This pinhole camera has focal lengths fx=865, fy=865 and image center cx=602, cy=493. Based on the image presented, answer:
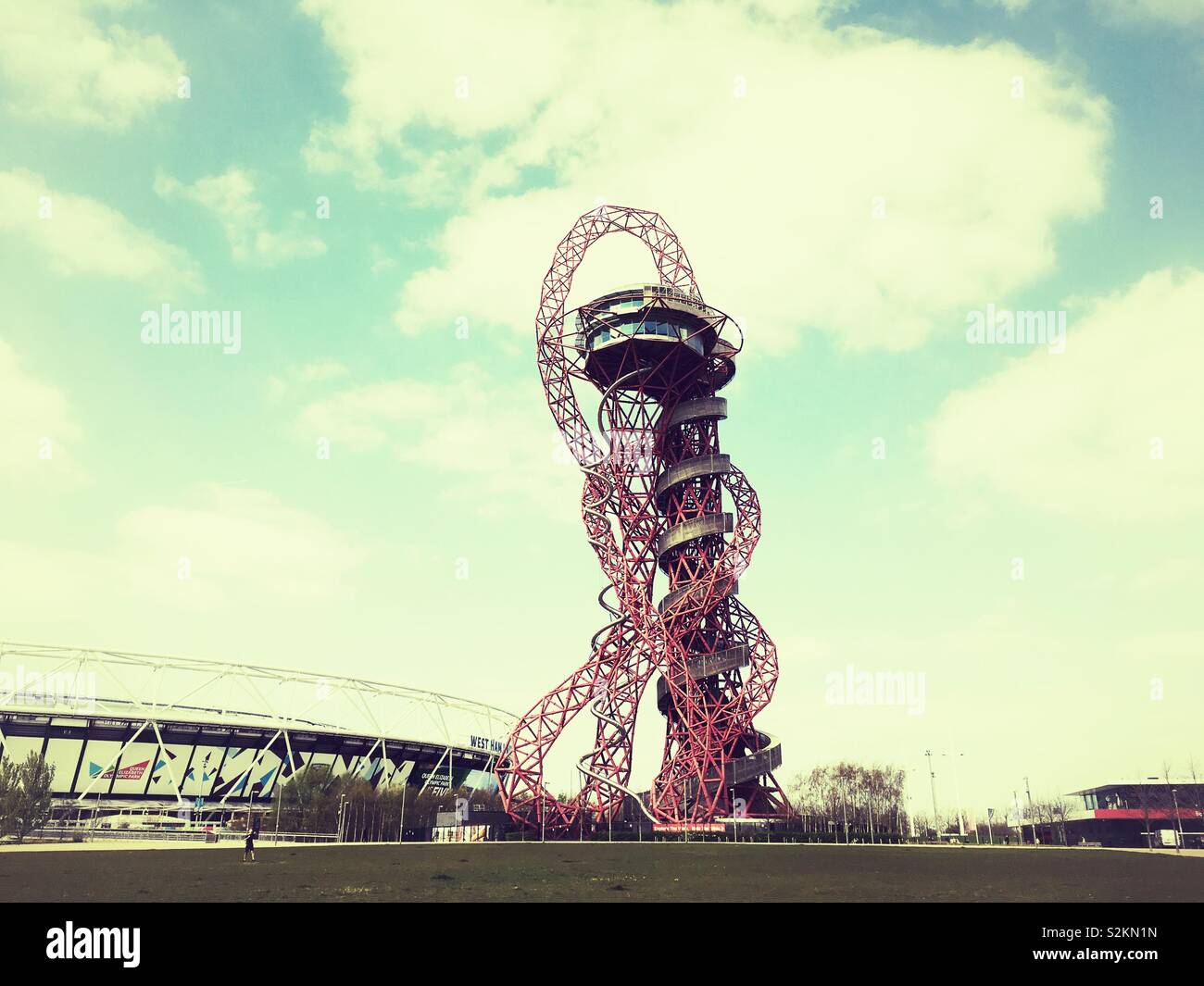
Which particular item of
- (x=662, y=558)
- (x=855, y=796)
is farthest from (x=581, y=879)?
(x=855, y=796)

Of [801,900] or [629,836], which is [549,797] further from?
[801,900]

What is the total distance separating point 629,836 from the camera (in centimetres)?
6788

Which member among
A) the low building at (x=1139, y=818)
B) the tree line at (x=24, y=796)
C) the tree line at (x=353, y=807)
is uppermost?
the tree line at (x=24, y=796)

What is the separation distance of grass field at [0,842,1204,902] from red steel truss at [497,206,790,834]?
29.8 m

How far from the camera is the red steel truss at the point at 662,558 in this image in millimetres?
72188

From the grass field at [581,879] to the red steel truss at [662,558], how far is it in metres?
29.8

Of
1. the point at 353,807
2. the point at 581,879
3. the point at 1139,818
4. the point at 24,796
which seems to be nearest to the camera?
the point at 581,879

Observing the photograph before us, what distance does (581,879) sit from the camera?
1105 inches

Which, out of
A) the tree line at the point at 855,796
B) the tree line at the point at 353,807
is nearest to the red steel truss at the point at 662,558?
the tree line at the point at 353,807

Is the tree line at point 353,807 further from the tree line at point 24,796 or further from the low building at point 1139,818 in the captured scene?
the low building at point 1139,818

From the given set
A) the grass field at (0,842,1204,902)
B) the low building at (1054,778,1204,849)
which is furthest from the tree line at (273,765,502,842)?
the low building at (1054,778,1204,849)

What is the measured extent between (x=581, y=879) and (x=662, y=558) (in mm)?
50486

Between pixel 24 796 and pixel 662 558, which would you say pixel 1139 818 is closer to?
pixel 662 558
